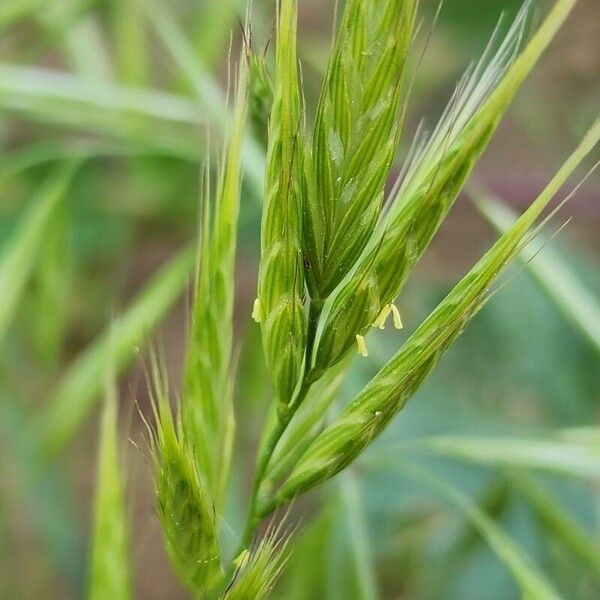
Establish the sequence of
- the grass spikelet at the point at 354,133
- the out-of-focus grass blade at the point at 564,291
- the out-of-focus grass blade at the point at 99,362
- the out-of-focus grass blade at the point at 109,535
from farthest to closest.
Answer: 1. the out-of-focus grass blade at the point at 99,362
2. the out-of-focus grass blade at the point at 564,291
3. the out-of-focus grass blade at the point at 109,535
4. the grass spikelet at the point at 354,133

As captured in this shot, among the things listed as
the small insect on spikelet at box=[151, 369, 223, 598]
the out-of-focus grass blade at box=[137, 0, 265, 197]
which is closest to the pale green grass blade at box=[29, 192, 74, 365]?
the out-of-focus grass blade at box=[137, 0, 265, 197]

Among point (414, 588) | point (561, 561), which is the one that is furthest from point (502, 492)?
point (414, 588)

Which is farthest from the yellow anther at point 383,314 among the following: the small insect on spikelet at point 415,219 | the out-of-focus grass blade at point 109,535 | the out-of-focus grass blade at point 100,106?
the out-of-focus grass blade at point 100,106

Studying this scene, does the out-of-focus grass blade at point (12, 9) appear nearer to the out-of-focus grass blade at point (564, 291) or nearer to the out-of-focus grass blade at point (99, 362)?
the out-of-focus grass blade at point (99, 362)

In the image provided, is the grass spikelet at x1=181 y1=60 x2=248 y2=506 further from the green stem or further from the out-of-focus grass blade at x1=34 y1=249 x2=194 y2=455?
the out-of-focus grass blade at x1=34 y1=249 x2=194 y2=455

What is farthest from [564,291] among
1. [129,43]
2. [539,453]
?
[129,43]
